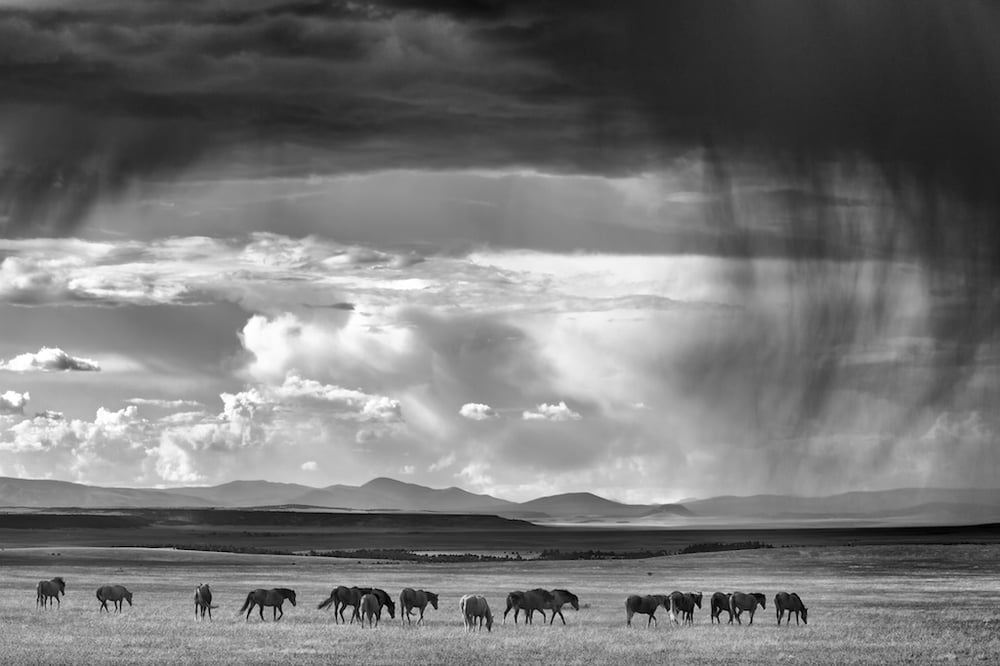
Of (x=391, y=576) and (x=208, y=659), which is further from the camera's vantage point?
(x=391, y=576)

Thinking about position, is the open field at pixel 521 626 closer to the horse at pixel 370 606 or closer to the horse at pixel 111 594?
the horse at pixel 370 606

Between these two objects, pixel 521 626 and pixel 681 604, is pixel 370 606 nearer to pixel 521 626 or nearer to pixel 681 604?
pixel 521 626


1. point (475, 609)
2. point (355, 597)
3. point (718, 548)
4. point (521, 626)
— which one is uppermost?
point (718, 548)

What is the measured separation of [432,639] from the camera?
3509 cm

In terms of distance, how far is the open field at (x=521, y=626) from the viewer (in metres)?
31.4

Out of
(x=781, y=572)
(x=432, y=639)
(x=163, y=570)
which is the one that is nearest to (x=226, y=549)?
(x=163, y=570)

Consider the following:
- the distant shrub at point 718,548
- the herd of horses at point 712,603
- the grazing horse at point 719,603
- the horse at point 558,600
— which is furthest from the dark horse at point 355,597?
the distant shrub at point 718,548

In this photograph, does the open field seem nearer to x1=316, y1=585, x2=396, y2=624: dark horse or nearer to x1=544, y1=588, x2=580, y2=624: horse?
x1=316, y1=585, x2=396, y2=624: dark horse

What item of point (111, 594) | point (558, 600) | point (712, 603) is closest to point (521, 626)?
point (558, 600)

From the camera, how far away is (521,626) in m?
40.4

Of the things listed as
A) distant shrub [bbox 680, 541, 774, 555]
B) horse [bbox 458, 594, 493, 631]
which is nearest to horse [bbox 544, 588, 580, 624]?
horse [bbox 458, 594, 493, 631]

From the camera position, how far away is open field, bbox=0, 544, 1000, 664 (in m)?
31.4

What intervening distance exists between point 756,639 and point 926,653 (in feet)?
16.6

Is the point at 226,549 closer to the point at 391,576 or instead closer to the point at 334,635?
the point at 391,576
